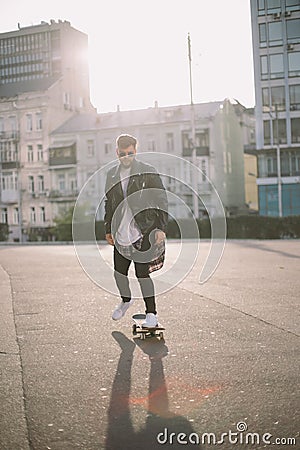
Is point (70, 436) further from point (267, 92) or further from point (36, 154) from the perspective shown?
point (36, 154)

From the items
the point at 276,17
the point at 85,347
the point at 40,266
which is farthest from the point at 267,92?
the point at 85,347

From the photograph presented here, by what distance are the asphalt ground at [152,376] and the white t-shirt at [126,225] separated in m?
0.90

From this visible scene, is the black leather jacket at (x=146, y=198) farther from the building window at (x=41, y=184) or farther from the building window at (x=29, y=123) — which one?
the building window at (x=29, y=123)

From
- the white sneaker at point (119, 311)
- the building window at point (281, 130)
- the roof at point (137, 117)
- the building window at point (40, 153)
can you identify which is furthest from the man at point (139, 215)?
the building window at point (40, 153)

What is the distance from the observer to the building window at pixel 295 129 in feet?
185

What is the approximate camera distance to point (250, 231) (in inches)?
1587

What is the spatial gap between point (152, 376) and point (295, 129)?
5350 centimetres

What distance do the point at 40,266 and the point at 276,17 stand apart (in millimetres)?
42000

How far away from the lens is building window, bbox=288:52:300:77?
55.0 metres

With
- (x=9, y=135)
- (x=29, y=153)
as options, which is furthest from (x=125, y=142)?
(x=9, y=135)

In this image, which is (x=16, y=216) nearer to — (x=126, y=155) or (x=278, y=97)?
(x=278, y=97)

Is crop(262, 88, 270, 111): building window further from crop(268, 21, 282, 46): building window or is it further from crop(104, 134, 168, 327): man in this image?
crop(104, 134, 168, 327): man

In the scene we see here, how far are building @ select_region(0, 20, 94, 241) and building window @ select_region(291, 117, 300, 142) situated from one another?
23.0 meters

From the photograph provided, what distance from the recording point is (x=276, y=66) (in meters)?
56.3
